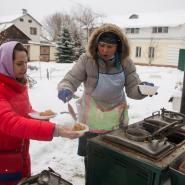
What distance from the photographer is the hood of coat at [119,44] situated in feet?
7.41

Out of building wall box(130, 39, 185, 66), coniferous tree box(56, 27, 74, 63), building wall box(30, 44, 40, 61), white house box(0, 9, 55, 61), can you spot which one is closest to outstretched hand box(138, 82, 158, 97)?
coniferous tree box(56, 27, 74, 63)

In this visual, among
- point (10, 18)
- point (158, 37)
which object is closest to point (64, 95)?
point (158, 37)

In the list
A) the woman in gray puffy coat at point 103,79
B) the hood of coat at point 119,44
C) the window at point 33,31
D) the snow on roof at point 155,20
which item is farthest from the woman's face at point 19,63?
the window at point 33,31

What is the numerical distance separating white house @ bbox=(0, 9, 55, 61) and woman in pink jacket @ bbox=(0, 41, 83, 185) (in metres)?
28.6

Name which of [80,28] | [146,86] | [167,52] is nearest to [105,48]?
[146,86]

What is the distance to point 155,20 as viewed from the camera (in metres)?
28.1

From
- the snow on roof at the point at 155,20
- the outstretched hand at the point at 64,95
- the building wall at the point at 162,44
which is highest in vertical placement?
the snow on roof at the point at 155,20

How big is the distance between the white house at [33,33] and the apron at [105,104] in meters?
28.2

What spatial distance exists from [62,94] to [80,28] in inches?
1224

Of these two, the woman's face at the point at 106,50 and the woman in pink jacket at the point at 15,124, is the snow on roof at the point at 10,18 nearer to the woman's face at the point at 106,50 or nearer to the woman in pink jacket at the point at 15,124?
the woman's face at the point at 106,50

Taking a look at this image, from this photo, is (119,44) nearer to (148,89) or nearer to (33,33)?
(148,89)

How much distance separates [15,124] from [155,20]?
28.6 metres

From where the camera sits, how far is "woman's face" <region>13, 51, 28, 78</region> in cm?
166

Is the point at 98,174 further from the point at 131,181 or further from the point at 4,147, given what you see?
the point at 4,147
